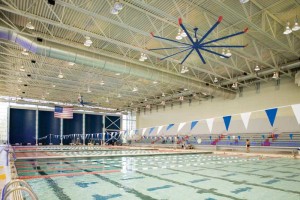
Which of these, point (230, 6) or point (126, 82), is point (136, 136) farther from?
point (230, 6)

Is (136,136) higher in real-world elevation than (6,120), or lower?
lower

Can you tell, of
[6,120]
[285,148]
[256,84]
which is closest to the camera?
[285,148]

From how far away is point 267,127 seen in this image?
21656 millimetres

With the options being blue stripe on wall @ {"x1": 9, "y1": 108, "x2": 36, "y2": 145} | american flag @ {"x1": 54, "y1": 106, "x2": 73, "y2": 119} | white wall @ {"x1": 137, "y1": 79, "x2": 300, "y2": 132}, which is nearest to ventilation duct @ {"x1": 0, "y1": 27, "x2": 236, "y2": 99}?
white wall @ {"x1": 137, "y1": 79, "x2": 300, "y2": 132}

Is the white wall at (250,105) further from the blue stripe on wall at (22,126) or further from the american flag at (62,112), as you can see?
the blue stripe on wall at (22,126)

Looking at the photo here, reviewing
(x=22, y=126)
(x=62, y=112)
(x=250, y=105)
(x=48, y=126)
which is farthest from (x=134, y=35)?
(x=48, y=126)

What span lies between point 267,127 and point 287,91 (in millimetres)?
3705

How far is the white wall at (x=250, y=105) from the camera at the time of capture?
20.4 m

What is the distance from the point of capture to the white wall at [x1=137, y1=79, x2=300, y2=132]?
2036 centimetres

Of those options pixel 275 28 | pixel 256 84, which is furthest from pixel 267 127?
pixel 275 28

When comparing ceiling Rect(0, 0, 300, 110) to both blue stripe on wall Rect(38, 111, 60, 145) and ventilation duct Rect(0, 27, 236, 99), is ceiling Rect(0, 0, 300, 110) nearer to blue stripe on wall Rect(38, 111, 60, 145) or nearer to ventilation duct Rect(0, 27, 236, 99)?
ventilation duct Rect(0, 27, 236, 99)

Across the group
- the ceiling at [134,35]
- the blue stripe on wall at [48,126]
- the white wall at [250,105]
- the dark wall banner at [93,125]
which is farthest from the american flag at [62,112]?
the dark wall banner at [93,125]

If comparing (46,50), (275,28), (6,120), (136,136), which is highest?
(275,28)

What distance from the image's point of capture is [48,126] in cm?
4169
